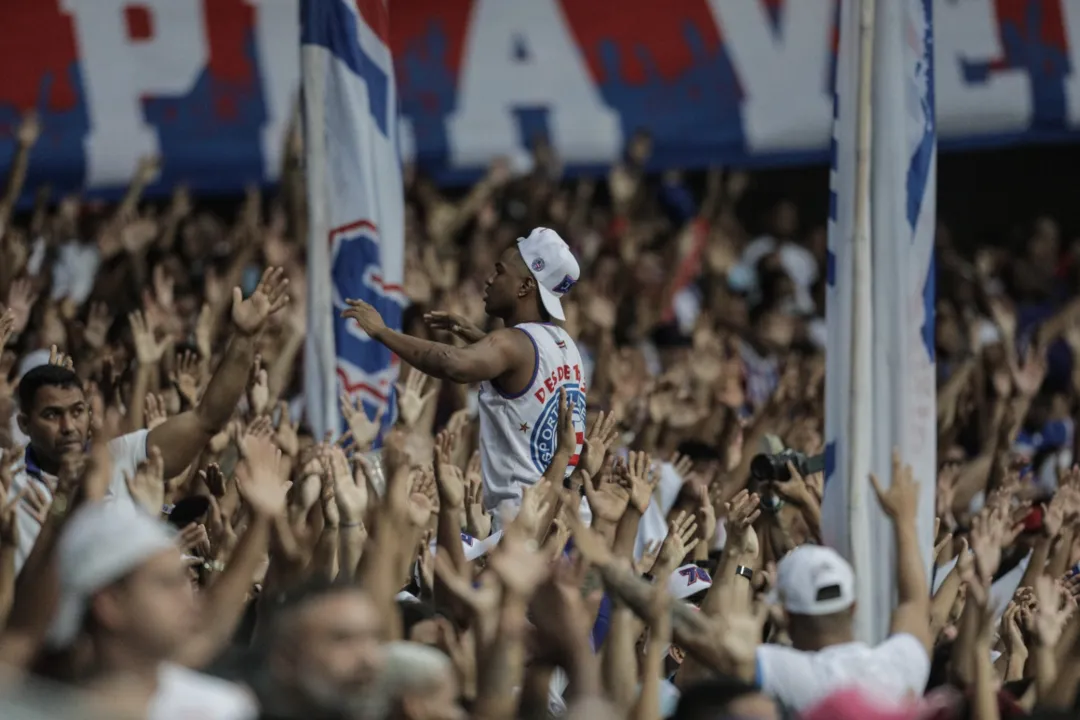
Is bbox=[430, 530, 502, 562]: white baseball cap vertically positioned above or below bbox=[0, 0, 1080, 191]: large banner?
below

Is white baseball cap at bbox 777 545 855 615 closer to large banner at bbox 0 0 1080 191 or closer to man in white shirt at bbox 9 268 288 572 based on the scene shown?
man in white shirt at bbox 9 268 288 572

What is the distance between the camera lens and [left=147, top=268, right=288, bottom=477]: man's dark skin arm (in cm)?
634

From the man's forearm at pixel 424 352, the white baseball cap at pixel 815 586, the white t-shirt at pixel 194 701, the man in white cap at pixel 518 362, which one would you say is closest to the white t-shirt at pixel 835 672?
the white baseball cap at pixel 815 586

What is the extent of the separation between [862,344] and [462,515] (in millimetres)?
1579

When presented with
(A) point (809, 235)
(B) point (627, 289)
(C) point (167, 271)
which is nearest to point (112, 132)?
(C) point (167, 271)

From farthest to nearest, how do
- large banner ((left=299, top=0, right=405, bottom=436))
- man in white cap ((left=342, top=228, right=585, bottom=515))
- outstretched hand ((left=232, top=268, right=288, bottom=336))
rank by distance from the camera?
large banner ((left=299, top=0, right=405, bottom=436)), man in white cap ((left=342, top=228, right=585, bottom=515)), outstretched hand ((left=232, top=268, right=288, bottom=336))

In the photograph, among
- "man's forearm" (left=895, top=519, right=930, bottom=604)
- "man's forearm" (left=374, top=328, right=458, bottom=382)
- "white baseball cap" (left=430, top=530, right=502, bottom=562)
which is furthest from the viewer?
"man's forearm" (left=374, top=328, right=458, bottom=382)

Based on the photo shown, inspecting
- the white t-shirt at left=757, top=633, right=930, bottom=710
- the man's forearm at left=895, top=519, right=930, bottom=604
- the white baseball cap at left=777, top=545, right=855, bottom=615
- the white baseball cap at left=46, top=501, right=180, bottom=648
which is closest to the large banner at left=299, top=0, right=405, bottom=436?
the man's forearm at left=895, top=519, right=930, bottom=604

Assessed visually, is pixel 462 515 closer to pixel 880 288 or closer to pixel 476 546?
pixel 476 546

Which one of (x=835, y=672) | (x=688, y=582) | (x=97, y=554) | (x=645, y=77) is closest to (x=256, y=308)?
(x=688, y=582)

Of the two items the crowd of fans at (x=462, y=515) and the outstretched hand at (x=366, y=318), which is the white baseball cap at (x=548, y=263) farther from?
the outstretched hand at (x=366, y=318)

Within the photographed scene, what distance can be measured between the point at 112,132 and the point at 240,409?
418 centimetres

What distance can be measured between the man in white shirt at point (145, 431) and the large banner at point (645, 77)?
6239 millimetres

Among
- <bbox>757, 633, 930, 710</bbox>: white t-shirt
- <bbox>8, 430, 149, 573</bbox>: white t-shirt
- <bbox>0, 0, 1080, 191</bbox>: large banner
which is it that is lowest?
<bbox>757, 633, 930, 710</bbox>: white t-shirt
